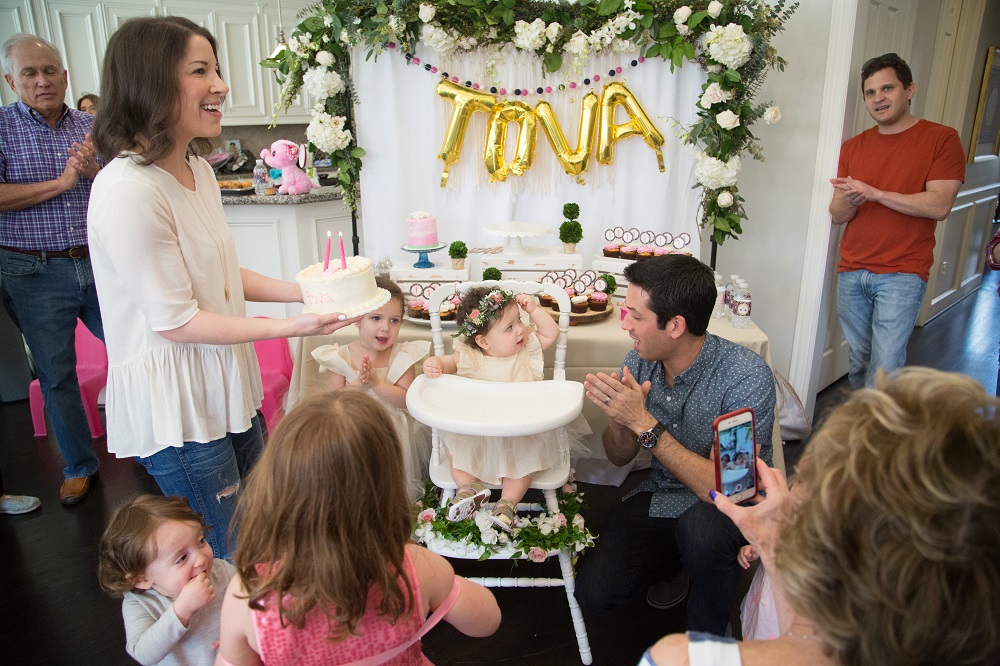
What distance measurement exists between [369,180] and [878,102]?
228 cm

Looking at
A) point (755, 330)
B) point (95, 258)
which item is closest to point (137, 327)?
point (95, 258)

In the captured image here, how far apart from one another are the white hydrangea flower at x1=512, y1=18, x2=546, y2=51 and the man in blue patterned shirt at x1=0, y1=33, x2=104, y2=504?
1803 millimetres

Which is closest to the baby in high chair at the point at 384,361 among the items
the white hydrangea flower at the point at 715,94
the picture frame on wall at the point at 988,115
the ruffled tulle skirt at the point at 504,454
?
the ruffled tulle skirt at the point at 504,454

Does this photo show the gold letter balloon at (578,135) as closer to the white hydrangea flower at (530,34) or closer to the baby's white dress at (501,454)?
the white hydrangea flower at (530,34)

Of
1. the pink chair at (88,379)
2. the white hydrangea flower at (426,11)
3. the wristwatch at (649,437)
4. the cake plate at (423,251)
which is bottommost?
the pink chair at (88,379)

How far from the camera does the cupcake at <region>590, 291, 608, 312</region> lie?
290cm

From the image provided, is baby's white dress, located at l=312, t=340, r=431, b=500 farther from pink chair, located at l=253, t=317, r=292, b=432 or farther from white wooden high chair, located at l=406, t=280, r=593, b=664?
pink chair, located at l=253, t=317, r=292, b=432

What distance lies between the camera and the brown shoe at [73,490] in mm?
2883

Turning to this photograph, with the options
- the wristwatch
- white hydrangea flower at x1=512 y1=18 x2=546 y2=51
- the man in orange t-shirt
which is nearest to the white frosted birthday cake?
the wristwatch

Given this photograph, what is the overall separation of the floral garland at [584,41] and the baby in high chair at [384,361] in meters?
1.12

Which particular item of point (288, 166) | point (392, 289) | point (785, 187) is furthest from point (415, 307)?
point (785, 187)

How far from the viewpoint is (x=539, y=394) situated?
1986mm

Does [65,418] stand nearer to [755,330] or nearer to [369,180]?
[369,180]

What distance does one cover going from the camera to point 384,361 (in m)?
2.48
